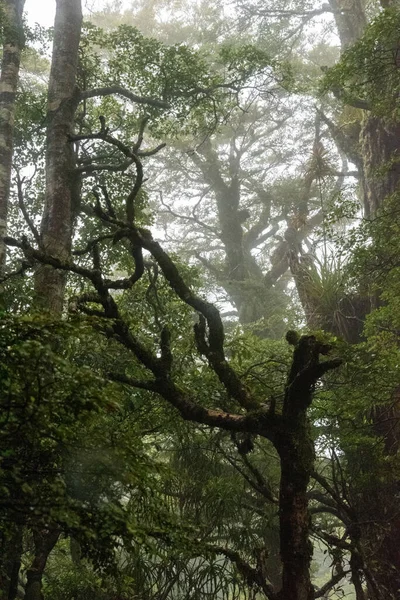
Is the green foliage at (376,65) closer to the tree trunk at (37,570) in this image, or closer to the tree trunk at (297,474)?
the tree trunk at (297,474)

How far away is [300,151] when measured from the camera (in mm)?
20891

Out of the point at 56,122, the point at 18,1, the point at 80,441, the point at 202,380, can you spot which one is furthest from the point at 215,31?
the point at 80,441

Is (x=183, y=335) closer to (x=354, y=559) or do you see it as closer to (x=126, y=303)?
(x=126, y=303)

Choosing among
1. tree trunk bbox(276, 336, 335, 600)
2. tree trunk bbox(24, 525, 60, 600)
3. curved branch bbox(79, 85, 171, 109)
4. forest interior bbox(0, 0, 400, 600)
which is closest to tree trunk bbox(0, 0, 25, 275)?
forest interior bbox(0, 0, 400, 600)

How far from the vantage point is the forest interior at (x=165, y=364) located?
2.44m

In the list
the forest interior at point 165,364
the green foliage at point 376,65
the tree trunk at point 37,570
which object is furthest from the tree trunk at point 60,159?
the green foliage at point 376,65

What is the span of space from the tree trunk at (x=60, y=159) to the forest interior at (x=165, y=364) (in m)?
0.03

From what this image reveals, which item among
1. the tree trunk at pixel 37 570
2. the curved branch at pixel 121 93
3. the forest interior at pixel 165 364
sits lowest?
the tree trunk at pixel 37 570

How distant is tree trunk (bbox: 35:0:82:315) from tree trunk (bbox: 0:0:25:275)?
443mm

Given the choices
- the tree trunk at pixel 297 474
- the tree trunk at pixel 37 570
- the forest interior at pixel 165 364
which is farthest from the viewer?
the tree trunk at pixel 37 570

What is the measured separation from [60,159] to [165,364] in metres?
3.49

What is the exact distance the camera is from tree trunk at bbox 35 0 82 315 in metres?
5.70

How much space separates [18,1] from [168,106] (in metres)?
2.79

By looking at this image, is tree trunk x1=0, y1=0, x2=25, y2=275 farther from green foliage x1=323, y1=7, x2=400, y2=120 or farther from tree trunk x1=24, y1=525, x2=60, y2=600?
green foliage x1=323, y1=7, x2=400, y2=120
